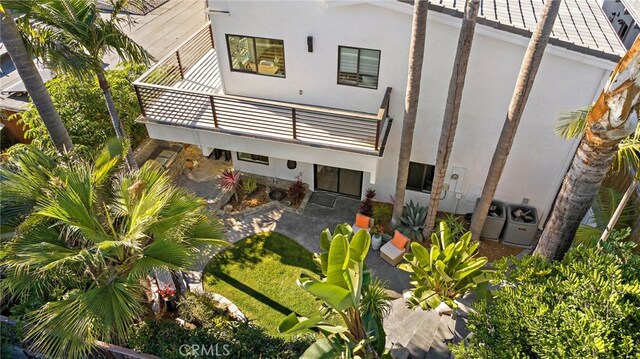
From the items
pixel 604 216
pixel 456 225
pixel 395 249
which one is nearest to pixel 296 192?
pixel 395 249

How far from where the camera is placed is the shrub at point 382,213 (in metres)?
16.5

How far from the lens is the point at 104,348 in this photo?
32.2ft

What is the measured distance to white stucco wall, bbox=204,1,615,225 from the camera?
478 inches

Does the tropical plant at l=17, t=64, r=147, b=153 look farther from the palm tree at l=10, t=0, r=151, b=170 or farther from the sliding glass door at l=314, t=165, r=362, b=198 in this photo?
the sliding glass door at l=314, t=165, r=362, b=198

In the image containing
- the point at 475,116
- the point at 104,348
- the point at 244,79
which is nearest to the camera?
the point at 104,348

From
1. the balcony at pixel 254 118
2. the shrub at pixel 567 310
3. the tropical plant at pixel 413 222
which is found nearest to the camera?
the shrub at pixel 567 310

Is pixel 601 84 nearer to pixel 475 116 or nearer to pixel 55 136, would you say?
pixel 475 116

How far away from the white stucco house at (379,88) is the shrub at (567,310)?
6.35m

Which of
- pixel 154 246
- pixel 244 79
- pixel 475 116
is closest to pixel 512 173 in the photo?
pixel 475 116

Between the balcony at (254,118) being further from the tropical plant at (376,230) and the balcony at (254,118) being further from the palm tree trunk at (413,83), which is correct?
the tropical plant at (376,230)

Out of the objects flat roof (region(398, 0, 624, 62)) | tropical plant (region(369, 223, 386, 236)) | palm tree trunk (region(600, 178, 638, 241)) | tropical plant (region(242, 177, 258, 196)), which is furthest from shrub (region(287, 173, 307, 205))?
palm tree trunk (region(600, 178, 638, 241))

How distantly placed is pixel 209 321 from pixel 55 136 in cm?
713

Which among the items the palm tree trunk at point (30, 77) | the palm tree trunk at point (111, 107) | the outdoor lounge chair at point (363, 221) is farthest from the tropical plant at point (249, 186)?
the palm tree trunk at point (30, 77)

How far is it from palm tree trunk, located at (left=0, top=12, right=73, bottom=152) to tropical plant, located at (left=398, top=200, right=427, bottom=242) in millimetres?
11423
